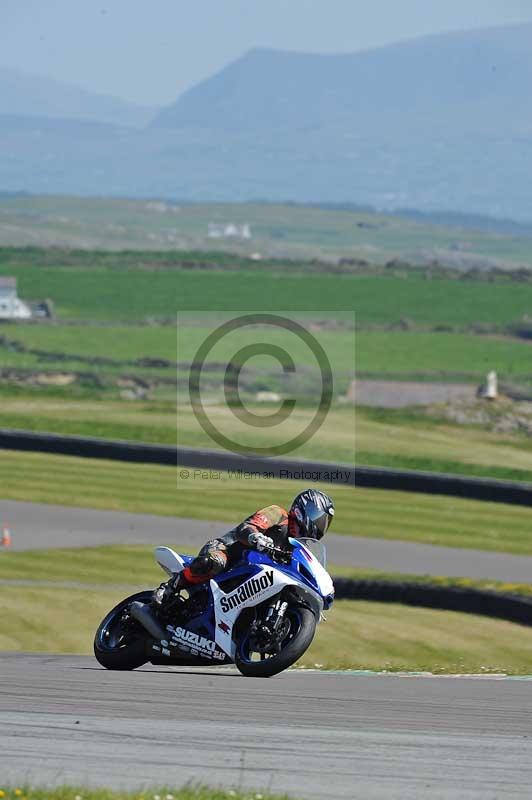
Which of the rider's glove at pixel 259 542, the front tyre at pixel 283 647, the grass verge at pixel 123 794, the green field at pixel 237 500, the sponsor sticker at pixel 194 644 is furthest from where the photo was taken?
the green field at pixel 237 500

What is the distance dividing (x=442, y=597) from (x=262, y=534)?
12.9 meters

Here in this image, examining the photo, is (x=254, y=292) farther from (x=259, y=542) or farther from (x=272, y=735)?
(x=272, y=735)

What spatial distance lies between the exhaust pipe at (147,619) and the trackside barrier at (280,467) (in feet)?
84.8

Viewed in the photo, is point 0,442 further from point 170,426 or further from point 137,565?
point 137,565

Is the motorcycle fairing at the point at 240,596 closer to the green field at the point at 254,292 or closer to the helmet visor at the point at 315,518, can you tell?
the helmet visor at the point at 315,518

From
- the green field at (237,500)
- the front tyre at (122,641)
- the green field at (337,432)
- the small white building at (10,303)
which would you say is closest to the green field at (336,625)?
the front tyre at (122,641)

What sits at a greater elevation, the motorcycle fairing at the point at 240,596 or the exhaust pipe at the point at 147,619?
the motorcycle fairing at the point at 240,596

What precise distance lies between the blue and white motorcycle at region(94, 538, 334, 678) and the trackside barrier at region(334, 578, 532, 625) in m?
11.4

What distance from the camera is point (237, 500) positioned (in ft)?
122

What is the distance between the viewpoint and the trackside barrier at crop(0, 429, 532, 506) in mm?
38531

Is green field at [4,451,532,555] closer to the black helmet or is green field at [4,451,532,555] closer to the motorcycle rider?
the motorcycle rider

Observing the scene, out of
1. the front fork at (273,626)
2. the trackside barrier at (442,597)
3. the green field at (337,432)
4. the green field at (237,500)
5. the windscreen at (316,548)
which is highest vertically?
the windscreen at (316,548)

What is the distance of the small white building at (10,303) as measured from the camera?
116000 mm

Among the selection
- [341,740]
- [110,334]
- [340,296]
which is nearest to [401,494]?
[341,740]
